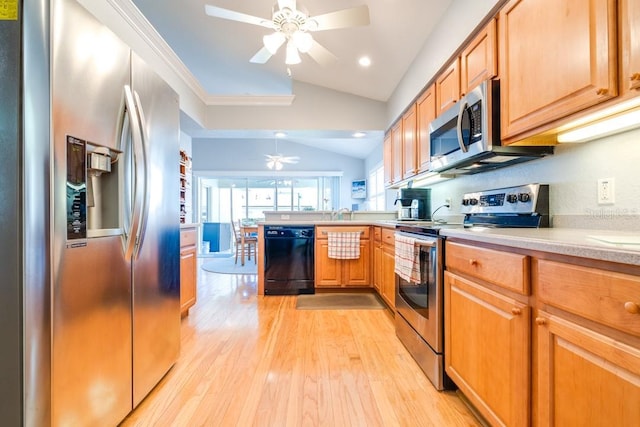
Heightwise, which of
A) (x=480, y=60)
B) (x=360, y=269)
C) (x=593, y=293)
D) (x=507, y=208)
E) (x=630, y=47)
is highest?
(x=480, y=60)

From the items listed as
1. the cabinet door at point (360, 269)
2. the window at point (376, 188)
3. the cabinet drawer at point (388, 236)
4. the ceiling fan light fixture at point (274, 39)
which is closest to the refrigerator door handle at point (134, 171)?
the ceiling fan light fixture at point (274, 39)

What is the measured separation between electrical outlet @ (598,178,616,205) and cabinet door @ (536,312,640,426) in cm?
77

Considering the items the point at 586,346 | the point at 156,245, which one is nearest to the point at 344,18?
the point at 156,245

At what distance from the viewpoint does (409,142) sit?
10.3 feet

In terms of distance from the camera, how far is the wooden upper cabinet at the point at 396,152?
3.46 meters

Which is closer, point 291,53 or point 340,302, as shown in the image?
point 291,53

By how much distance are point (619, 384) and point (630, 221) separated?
0.85m

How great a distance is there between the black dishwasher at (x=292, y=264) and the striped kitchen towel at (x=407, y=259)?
155 centimetres

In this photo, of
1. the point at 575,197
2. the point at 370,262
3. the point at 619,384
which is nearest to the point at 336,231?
the point at 370,262

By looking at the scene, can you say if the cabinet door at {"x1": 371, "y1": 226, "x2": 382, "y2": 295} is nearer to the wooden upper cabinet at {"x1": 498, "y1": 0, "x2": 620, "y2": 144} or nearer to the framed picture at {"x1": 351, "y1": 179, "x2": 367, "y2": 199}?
the wooden upper cabinet at {"x1": 498, "y1": 0, "x2": 620, "y2": 144}

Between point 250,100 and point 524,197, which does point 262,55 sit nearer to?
point 250,100

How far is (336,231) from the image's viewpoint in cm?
351

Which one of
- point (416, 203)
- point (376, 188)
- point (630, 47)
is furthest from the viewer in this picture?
point (376, 188)

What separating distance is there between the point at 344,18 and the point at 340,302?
8.88 feet
